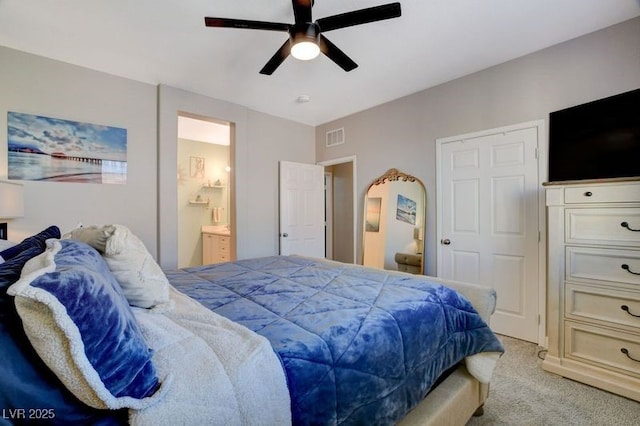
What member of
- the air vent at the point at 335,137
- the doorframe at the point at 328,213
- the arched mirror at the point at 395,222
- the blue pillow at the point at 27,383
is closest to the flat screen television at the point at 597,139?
the arched mirror at the point at 395,222

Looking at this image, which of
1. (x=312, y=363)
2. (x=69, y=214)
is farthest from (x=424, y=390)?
(x=69, y=214)

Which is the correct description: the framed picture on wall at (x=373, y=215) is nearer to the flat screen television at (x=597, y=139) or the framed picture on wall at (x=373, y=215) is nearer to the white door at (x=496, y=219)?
the white door at (x=496, y=219)

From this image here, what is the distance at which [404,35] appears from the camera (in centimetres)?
238

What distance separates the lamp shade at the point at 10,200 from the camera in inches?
77.8

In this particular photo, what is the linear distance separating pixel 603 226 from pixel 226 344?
255 centimetres

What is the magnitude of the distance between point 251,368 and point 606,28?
3.54 meters

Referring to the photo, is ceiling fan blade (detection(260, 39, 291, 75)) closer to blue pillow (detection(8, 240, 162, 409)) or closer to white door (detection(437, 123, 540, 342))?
blue pillow (detection(8, 240, 162, 409))

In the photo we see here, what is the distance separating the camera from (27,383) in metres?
0.54

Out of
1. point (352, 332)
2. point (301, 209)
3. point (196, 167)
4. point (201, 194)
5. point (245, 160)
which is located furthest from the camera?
point (201, 194)

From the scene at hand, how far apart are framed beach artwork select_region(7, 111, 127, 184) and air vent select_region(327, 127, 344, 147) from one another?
2814mm

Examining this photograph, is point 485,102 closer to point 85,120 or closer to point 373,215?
point 373,215

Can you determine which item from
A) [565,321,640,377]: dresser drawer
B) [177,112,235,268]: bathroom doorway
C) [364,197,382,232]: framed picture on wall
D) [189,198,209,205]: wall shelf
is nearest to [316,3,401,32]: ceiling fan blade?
[364,197,382,232]: framed picture on wall

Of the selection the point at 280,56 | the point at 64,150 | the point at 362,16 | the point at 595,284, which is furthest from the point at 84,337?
the point at 64,150

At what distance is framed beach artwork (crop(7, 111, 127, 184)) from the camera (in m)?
2.55
